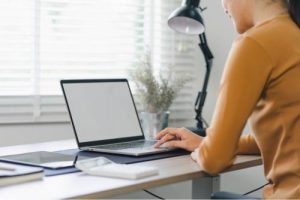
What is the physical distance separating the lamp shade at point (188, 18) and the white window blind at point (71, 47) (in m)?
0.36

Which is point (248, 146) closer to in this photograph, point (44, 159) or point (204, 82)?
point (44, 159)

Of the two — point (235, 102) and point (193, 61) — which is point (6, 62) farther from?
point (235, 102)

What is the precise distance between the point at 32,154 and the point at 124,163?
0.33 m

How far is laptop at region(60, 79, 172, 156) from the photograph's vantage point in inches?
67.3

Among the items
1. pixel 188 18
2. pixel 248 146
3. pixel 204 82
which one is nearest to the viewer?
pixel 248 146

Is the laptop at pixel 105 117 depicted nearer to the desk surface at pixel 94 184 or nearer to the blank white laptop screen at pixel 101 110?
the blank white laptop screen at pixel 101 110

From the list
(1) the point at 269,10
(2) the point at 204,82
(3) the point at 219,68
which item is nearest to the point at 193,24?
(2) the point at 204,82

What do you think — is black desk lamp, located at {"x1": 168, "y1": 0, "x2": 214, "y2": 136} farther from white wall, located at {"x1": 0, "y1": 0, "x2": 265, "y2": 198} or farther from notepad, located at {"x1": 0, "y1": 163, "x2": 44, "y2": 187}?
notepad, located at {"x1": 0, "y1": 163, "x2": 44, "y2": 187}

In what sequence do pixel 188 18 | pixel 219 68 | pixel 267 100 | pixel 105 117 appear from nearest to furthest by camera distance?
pixel 267 100 < pixel 105 117 < pixel 188 18 < pixel 219 68

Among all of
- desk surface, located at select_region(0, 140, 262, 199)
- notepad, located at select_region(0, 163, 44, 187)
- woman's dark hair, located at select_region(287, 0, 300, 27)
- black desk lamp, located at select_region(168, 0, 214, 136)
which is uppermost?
black desk lamp, located at select_region(168, 0, 214, 136)

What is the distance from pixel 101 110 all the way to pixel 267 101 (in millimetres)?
707

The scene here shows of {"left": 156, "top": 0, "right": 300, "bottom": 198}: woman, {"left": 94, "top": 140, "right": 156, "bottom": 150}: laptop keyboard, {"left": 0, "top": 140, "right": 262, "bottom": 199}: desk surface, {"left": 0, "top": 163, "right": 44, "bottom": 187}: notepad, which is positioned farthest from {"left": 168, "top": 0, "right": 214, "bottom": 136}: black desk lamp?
{"left": 0, "top": 163, "right": 44, "bottom": 187}: notepad

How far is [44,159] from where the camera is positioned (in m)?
1.50

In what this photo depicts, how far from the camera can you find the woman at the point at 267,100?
1237 millimetres
